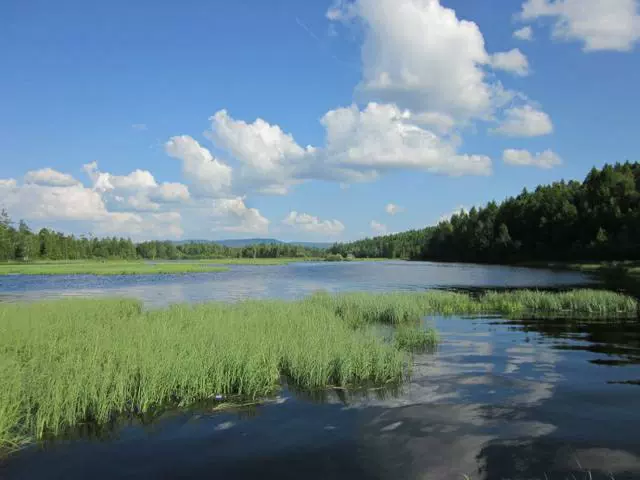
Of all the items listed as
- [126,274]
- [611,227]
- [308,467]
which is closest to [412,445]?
[308,467]

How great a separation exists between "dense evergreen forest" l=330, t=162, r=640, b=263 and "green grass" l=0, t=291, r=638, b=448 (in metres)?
97.8

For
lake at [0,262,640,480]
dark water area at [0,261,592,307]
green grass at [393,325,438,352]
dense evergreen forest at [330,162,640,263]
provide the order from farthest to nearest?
dense evergreen forest at [330,162,640,263]
dark water area at [0,261,592,307]
green grass at [393,325,438,352]
lake at [0,262,640,480]

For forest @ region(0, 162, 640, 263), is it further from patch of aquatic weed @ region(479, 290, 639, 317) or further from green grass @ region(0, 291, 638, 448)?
green grass @ region(0, 291, 638, 448)

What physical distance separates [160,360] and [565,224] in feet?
437

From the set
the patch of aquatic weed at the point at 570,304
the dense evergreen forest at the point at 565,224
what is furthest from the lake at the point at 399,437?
the dense evergreen forest at the point at 565,224

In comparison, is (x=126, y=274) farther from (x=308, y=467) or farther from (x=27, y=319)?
(x=308, y=467)

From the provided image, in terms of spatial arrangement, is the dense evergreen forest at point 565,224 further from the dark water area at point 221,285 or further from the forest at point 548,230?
the dark water area at point 221,285

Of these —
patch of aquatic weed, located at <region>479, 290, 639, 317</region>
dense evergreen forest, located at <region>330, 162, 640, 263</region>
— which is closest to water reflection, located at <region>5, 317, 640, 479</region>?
patch of aquatic weed, located at <region>479, 290, 639, 317</region>

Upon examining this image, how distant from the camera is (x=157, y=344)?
54.2ft

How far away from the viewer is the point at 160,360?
1440cm

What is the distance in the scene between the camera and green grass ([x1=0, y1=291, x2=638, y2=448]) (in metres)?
11.9

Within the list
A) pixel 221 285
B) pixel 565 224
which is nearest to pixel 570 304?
pixel 221 285

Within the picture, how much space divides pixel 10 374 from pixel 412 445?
10.6m

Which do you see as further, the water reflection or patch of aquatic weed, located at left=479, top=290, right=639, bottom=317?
patch of aquatic weed, located at left=479, top=290, right=639, bottom=317
